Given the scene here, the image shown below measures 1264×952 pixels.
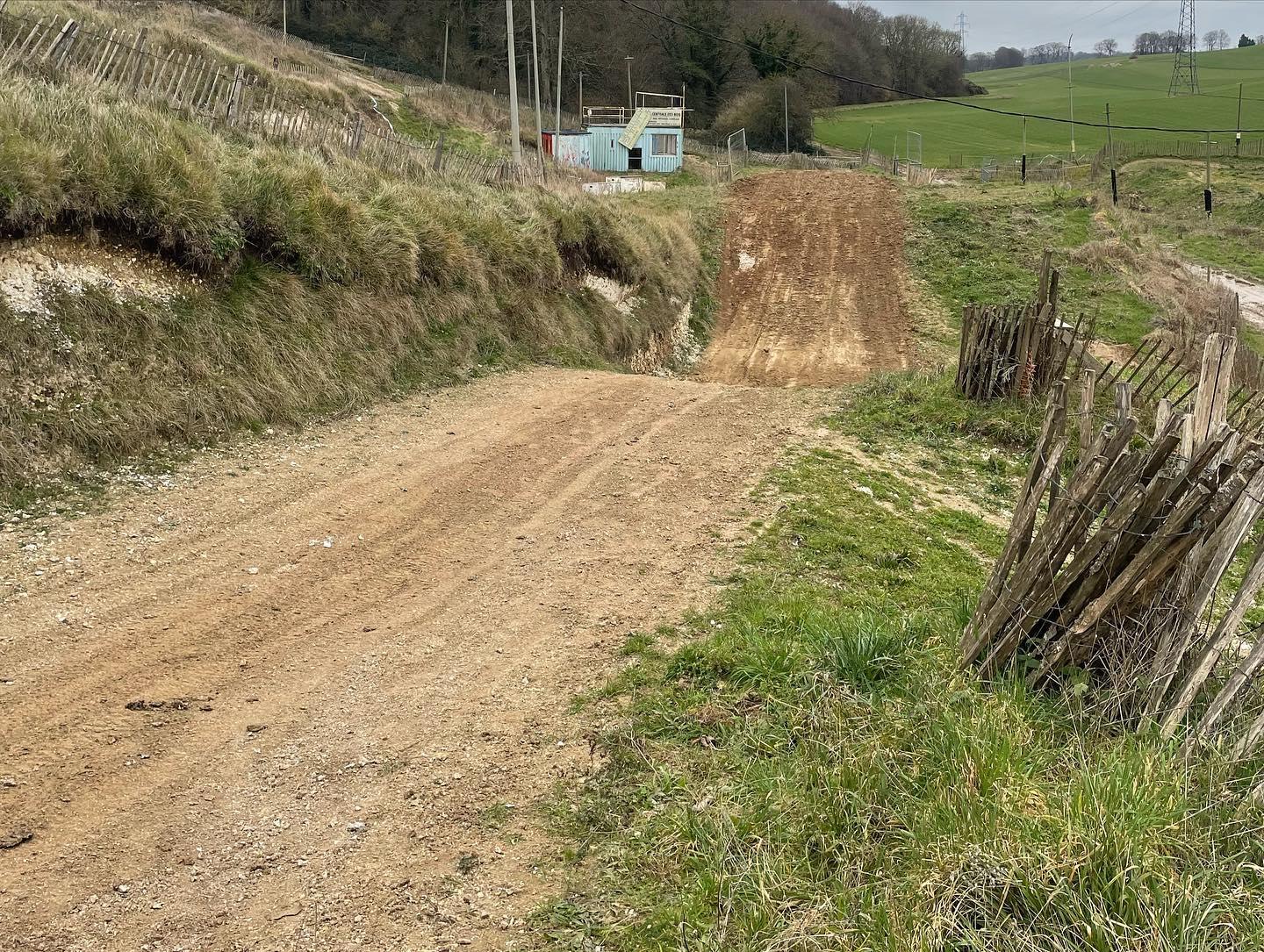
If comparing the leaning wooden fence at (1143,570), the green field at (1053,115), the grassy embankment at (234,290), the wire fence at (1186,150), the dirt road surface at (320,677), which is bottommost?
the dirt road surface at (320,677)

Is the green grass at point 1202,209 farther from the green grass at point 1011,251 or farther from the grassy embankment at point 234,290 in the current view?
the grassy embankment at point 234,290

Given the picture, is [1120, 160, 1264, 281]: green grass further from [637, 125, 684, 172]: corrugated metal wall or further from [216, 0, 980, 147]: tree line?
[216, 0, 980, 147]: tree line

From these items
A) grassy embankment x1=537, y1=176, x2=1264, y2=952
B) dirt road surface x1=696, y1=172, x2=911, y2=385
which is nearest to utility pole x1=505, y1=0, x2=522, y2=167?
dirt road surface x1=696, y1=172, x2=911, y2=385

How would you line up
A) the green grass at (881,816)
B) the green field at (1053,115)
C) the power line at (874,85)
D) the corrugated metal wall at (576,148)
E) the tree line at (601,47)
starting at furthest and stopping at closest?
the green field at (1053,115) < the tree line at (601,47) < the corrugated metal wall at (576,148) < the power line at (874,85) < the green grass at (881,816)

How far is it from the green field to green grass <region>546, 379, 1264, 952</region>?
64920 millimetres

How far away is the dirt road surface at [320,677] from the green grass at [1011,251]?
15.4 metres

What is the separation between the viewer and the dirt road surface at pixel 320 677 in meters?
3.31

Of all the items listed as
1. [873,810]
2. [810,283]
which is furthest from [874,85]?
[873,810]

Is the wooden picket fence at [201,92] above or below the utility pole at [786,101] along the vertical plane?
below

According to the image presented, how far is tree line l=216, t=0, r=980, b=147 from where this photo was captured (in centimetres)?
6294

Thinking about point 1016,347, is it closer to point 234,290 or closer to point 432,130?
point 234,290

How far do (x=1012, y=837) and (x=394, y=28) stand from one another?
79.1 meters

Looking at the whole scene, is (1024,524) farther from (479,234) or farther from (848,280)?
(848,280)

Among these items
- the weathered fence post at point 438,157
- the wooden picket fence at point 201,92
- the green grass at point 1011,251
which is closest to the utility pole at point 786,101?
the green grass at point 1011,251
